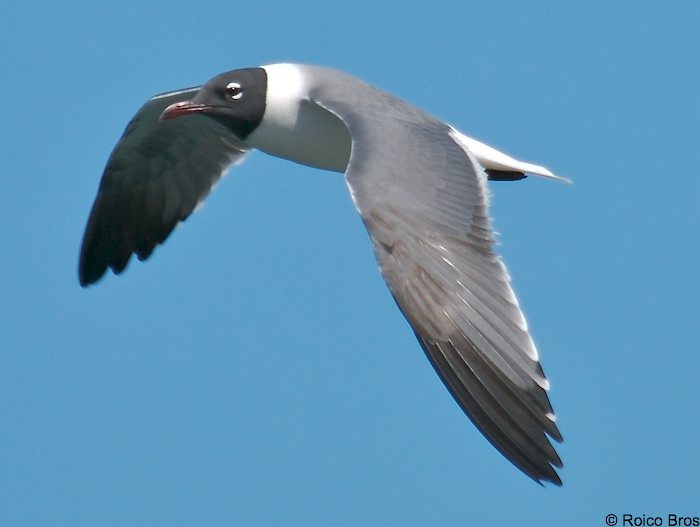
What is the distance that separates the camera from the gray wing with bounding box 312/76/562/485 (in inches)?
301

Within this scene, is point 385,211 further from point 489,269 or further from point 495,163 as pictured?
point 495,163

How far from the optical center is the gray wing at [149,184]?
1109cm

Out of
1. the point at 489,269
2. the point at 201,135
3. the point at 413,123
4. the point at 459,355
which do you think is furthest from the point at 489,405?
the point at 201,135

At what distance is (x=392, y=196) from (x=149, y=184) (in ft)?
11.3

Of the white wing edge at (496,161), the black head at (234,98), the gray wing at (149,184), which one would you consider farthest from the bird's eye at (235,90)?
the white wing edge at (496,161)

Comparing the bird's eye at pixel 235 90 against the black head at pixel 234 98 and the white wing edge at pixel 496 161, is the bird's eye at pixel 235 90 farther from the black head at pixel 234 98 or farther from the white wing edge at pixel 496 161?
the white wing edge at pixel 496 161

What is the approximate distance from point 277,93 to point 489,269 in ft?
8.49

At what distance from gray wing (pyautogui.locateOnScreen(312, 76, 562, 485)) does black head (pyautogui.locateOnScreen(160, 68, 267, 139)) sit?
1414 millimetres

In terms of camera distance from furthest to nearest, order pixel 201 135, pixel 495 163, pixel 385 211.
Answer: pixel 201 135 < pixel 495 163 < pixel 385 211

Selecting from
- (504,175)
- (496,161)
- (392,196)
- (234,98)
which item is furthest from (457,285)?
(234,98)

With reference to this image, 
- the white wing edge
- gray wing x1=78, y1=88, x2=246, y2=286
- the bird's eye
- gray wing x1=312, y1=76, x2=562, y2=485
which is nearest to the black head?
the bird's eye

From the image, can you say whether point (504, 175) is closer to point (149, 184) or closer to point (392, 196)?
point (392, 196)

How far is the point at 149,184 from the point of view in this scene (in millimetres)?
11352

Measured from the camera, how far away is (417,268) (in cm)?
800
